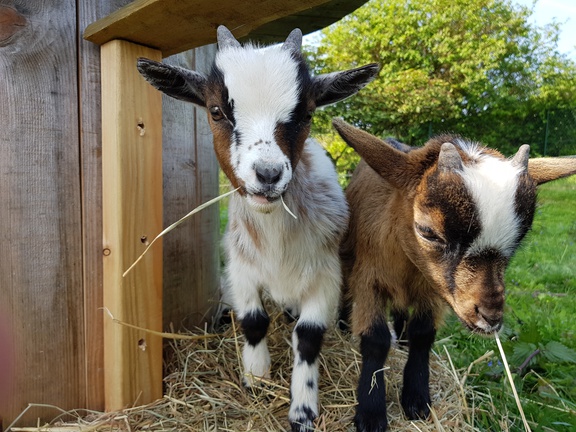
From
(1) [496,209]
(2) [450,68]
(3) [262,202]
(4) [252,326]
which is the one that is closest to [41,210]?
(3) [262,202]

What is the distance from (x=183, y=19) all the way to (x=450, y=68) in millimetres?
15077

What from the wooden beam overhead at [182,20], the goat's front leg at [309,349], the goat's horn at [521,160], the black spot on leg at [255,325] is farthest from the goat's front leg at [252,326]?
the goat's horn at [521,160]

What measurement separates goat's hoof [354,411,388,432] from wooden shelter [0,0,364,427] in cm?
110

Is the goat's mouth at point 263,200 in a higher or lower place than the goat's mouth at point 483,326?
higher

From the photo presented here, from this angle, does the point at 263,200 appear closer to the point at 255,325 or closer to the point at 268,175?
the point at 268,175

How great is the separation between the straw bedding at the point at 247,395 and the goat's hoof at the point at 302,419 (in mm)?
Answer: 39

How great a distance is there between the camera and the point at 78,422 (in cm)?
233

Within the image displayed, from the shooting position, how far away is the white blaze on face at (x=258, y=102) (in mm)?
1955

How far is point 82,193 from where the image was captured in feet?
7.80

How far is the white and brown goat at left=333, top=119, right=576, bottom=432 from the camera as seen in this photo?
183cm

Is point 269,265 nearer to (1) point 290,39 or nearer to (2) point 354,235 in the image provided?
(2) point 354,235

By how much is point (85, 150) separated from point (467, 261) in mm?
1866

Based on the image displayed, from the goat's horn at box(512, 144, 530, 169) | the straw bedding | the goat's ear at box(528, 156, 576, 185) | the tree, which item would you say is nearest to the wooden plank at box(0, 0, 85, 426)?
the straw bedding

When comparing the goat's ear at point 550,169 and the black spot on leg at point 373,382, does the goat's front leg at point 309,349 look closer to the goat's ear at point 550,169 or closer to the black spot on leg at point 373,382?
the black spot on leg at point 373,382
